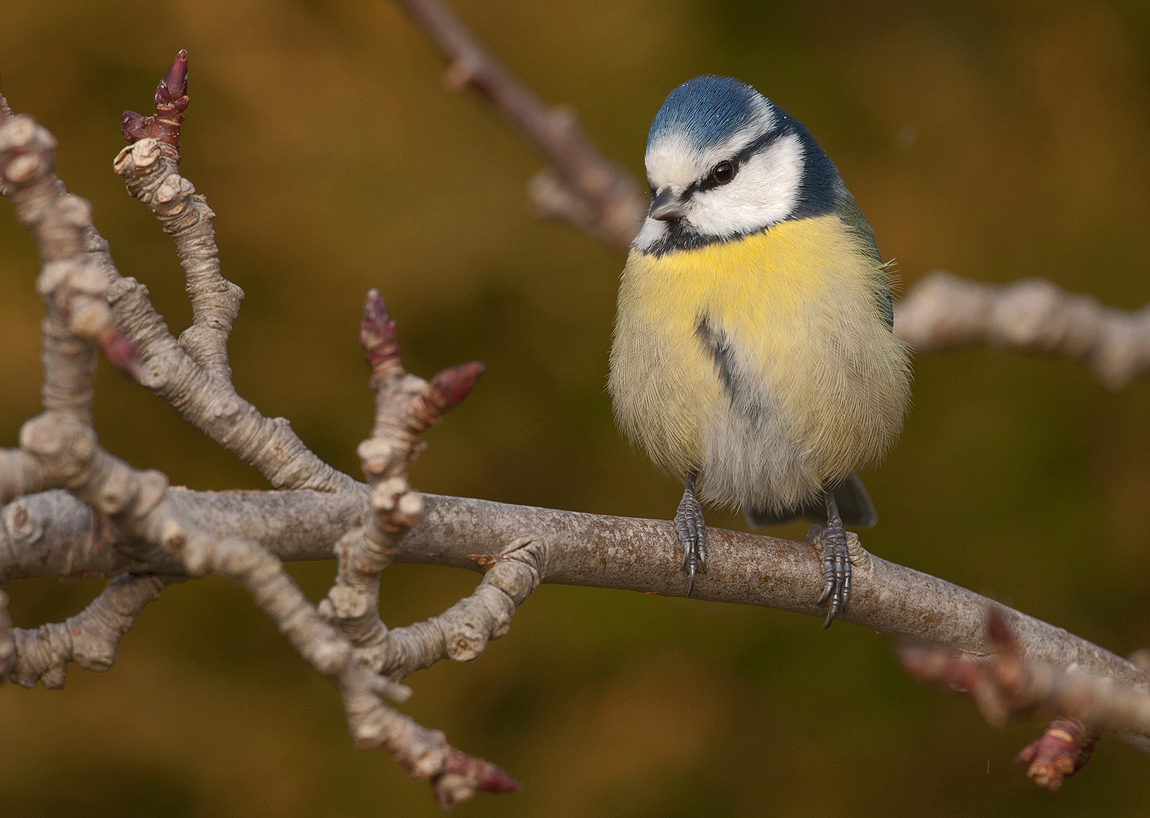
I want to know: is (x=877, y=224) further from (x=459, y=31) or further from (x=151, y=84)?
(x=459, y=31)

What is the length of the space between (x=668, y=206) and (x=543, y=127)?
1245 millimetres

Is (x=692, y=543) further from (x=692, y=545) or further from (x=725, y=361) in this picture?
(x=725, y=361)

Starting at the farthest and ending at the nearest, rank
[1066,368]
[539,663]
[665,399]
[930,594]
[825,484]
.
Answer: [1066,368], [539,663], [825,484], [665,399], [930,594]

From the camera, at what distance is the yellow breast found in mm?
1687

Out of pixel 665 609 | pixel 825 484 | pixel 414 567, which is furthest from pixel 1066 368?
pixel 414 567

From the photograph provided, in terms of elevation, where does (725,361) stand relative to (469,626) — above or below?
above

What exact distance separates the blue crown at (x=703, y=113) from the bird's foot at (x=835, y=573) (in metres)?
0.67

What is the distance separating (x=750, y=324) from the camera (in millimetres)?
1681

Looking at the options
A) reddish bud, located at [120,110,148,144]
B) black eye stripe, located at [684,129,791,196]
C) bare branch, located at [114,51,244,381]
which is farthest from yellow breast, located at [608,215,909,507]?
reddish bud, located at [120,110,148,144]

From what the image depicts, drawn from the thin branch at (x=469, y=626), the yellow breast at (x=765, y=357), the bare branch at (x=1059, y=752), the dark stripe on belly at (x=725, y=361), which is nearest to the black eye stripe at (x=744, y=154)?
the yellow breast at (x=765, y=357)

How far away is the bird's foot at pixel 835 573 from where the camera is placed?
1.56m

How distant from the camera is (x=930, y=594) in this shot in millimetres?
1550

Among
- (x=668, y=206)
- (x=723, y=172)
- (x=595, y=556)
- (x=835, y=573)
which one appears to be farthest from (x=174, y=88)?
(x=835, y=573)

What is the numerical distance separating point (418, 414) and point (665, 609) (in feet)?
5.11
